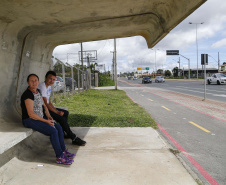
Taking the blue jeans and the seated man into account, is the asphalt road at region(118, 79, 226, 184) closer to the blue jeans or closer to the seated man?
the seated man

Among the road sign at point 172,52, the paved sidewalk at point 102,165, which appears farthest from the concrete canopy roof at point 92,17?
the road sign at point 172,52

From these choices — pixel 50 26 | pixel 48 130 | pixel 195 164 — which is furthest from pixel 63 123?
pixel 195 164

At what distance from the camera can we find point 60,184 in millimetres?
2799

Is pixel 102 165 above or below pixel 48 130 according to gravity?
below

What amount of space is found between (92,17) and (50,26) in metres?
0.87

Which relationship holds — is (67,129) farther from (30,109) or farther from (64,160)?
(30,109)

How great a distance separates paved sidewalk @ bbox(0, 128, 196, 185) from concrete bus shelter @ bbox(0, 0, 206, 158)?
1.74 ft

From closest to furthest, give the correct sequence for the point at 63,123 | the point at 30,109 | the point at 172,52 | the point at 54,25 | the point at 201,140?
the point at 30,109, the point at 54,25, the point at 63,123, the point at 201,140, the point at 172,52

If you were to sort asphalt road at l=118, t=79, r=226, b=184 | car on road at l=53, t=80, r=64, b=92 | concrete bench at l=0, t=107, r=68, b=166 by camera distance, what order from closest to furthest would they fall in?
1. concrete bench at l=0, t=107, r=68, b=166
2. asphalt road at l=118, t=79, r=226, b=184
3. car on road at l=53, t=80, r=64, b=92

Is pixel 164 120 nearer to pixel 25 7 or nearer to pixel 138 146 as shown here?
pixel 138 146

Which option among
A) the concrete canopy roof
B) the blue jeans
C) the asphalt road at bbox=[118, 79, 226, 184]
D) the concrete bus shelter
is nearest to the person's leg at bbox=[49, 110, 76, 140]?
the concrete bus shelter

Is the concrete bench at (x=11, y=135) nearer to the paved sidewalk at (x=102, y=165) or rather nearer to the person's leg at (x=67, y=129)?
the paved sidewalk at (x=102, y=165)

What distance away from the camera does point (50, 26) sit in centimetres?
408

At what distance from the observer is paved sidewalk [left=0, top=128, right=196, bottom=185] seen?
2928 mm
